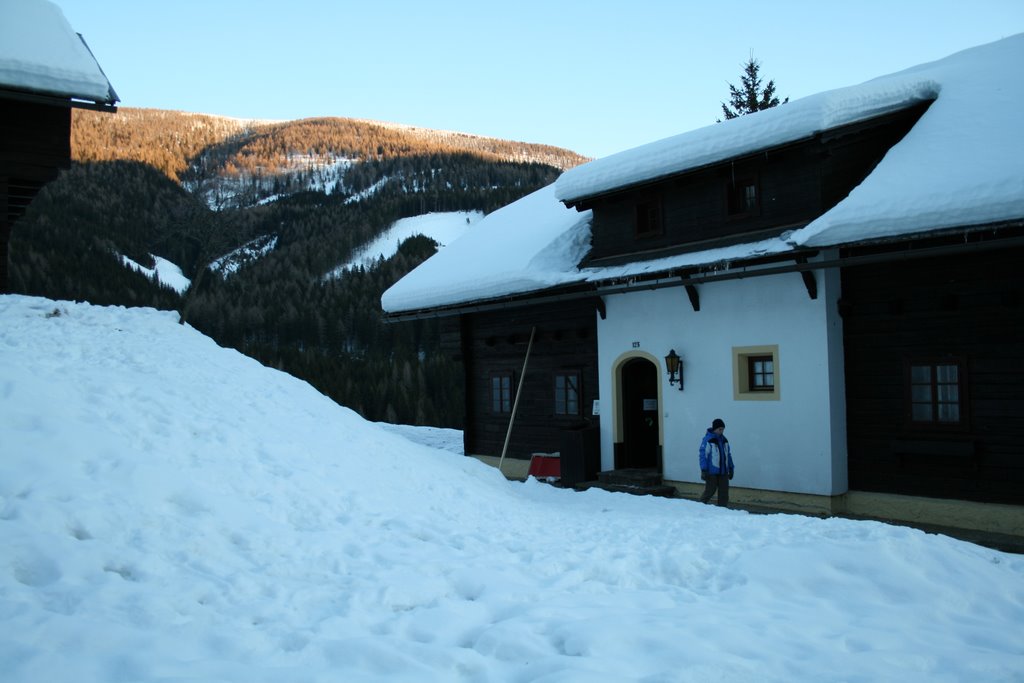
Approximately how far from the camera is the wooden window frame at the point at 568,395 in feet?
48.8

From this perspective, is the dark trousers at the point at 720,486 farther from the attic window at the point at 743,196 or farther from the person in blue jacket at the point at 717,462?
the attic window at the point at 743,196

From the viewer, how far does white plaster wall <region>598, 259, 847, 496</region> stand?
10625 mm

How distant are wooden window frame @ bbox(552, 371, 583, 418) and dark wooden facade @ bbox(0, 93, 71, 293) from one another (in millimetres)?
9552

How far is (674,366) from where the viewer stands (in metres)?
12.5

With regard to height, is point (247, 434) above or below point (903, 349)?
below

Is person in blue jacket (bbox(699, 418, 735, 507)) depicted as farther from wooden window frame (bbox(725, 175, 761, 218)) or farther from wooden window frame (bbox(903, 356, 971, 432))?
wooden window frame (bbox(725, 175, 761, 218))

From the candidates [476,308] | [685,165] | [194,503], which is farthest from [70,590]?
[476,308]

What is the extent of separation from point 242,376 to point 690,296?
6.89m

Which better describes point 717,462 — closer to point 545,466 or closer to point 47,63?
point 545,466

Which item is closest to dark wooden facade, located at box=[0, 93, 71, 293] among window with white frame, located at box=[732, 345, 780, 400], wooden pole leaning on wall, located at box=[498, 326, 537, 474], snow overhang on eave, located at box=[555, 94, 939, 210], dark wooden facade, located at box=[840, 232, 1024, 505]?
wooden pole leaning on wall, located at box=[498, 326, 537, 474]

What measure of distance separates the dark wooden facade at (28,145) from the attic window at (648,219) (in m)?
9.64

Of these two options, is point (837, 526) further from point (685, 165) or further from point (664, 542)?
point (685, 165)

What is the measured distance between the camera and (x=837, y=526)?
300 inches

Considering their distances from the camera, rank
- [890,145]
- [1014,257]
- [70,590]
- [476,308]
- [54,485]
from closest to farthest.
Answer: [70,590], [54,485], [1014,257], [890,145], [476,308]
